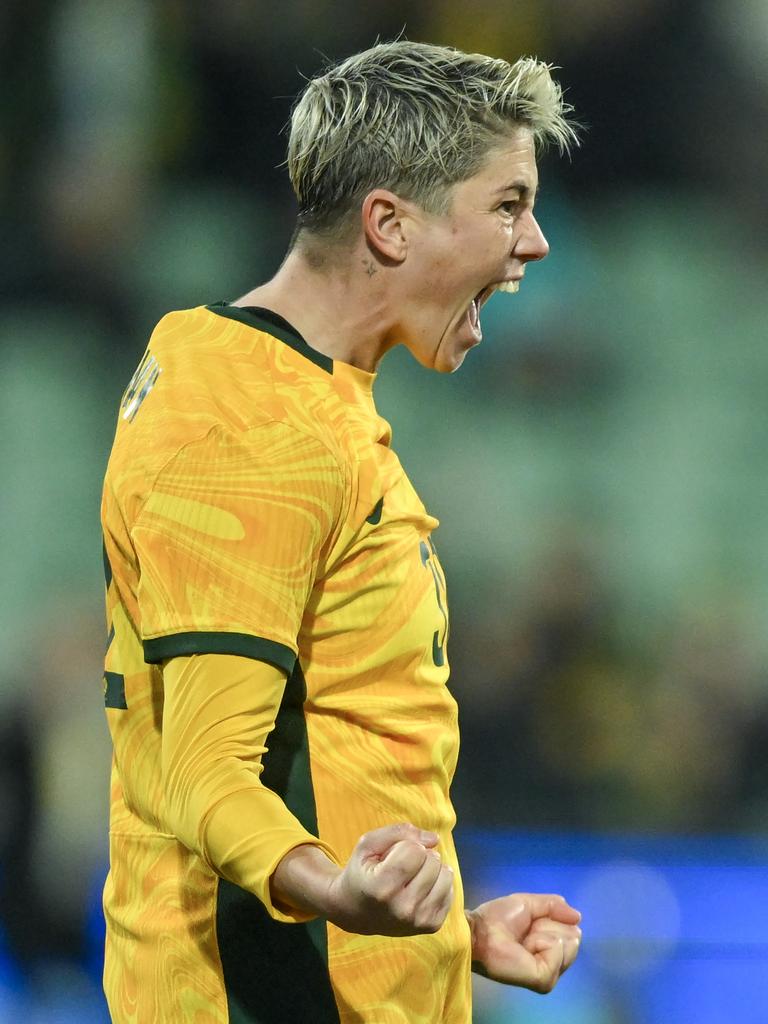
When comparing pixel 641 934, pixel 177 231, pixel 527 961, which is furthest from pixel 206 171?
pixel 527 961

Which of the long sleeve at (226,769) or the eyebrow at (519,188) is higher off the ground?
the eyebrow at (519,188)

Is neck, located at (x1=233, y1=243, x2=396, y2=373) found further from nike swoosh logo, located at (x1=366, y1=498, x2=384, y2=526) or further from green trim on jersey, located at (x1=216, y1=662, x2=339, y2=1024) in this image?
green trim on jersey, located at (x1=216, y1=662, x2=339, y2=1024)

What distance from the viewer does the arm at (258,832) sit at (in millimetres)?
879

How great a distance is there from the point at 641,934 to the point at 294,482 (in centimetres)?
222

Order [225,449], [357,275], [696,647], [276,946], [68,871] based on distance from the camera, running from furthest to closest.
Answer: [696,647], [68,871], [357,275], [276,946], [225,449]

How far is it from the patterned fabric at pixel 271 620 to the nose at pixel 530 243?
20 centimetres

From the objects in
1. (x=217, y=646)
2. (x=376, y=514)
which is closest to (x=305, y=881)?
(x=217, y=646)

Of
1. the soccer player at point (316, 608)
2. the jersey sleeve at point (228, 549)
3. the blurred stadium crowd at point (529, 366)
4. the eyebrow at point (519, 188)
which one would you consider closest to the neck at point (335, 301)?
the soccer player at point (316, 608)

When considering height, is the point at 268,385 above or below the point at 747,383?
above

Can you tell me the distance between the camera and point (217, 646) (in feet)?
3.26

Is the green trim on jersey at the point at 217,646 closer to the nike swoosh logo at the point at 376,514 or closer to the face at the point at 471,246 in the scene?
the nike swoosh logo at the point at 376,514

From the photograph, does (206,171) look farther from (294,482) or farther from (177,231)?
(294,482)

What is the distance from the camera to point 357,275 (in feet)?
4.15

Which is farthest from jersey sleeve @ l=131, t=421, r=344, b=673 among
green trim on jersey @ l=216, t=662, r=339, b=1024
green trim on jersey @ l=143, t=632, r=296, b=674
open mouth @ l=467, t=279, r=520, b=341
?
open mouth @ l=467, t=279, r=520, b=341
